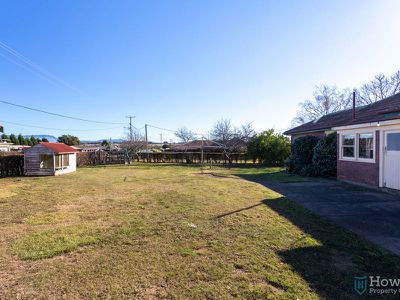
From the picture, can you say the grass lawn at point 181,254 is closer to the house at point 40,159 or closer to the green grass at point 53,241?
the green grass at point 53,241

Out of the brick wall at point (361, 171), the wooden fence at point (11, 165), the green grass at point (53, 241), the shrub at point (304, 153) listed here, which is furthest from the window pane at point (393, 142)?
the wooden fence at point (11, 165)

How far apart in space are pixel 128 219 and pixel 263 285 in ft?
12.4

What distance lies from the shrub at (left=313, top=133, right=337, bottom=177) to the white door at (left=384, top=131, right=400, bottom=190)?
444 cm

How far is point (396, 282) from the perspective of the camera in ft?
10.7

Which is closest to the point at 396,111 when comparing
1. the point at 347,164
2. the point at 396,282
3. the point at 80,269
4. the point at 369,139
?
the point at 369,139

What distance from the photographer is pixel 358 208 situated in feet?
23.1

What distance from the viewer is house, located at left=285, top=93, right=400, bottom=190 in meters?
8.84

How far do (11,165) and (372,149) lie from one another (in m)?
20.2

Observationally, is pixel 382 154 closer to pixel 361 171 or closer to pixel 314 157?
pixel 361 171

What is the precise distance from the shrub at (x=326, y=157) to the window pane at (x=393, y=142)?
14.8 feet

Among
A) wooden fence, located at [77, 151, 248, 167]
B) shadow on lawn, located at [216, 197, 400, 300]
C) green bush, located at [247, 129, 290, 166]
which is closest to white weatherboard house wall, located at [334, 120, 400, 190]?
shadow on lawn, located at [216, 197, 400, 300]

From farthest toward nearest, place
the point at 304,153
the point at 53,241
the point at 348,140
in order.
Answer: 1. the point at 304,153
2. the point at 348,140
3. the point at 53,241
